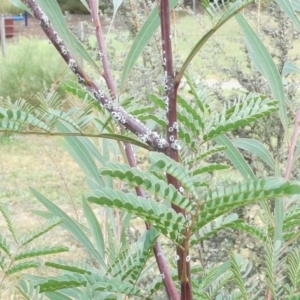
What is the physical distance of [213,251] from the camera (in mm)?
1338

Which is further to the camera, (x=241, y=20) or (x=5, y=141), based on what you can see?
(x=5, y=141)

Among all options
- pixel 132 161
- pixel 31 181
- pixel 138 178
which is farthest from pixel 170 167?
pixel 31 181

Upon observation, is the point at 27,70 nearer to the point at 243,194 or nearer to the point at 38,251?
the point at 38,251

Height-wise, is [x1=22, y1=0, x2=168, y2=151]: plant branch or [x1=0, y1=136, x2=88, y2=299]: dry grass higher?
[x1=22, y1=0, x2=168, y2=151]: plant branch

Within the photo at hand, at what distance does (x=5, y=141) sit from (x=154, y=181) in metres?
4.62

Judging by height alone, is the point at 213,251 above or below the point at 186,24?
below

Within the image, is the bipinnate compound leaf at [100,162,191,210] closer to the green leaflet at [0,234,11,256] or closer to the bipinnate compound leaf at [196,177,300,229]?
the bipinnate compound leaf at [196,177,300,229]

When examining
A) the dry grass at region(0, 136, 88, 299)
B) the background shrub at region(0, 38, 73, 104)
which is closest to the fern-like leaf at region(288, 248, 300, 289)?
the dry grass at region(0, 136, 88, 299)

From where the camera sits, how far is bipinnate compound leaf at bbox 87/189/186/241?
0.28 metres

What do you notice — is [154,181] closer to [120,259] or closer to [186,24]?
[120,259]

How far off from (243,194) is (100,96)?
11cm

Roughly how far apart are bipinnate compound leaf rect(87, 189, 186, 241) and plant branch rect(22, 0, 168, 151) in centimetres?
5

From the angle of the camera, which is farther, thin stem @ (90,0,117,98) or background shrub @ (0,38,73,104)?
background shrub @ (0,38,73,104)

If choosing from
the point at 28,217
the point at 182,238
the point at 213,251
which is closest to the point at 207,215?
the point at 182,238
